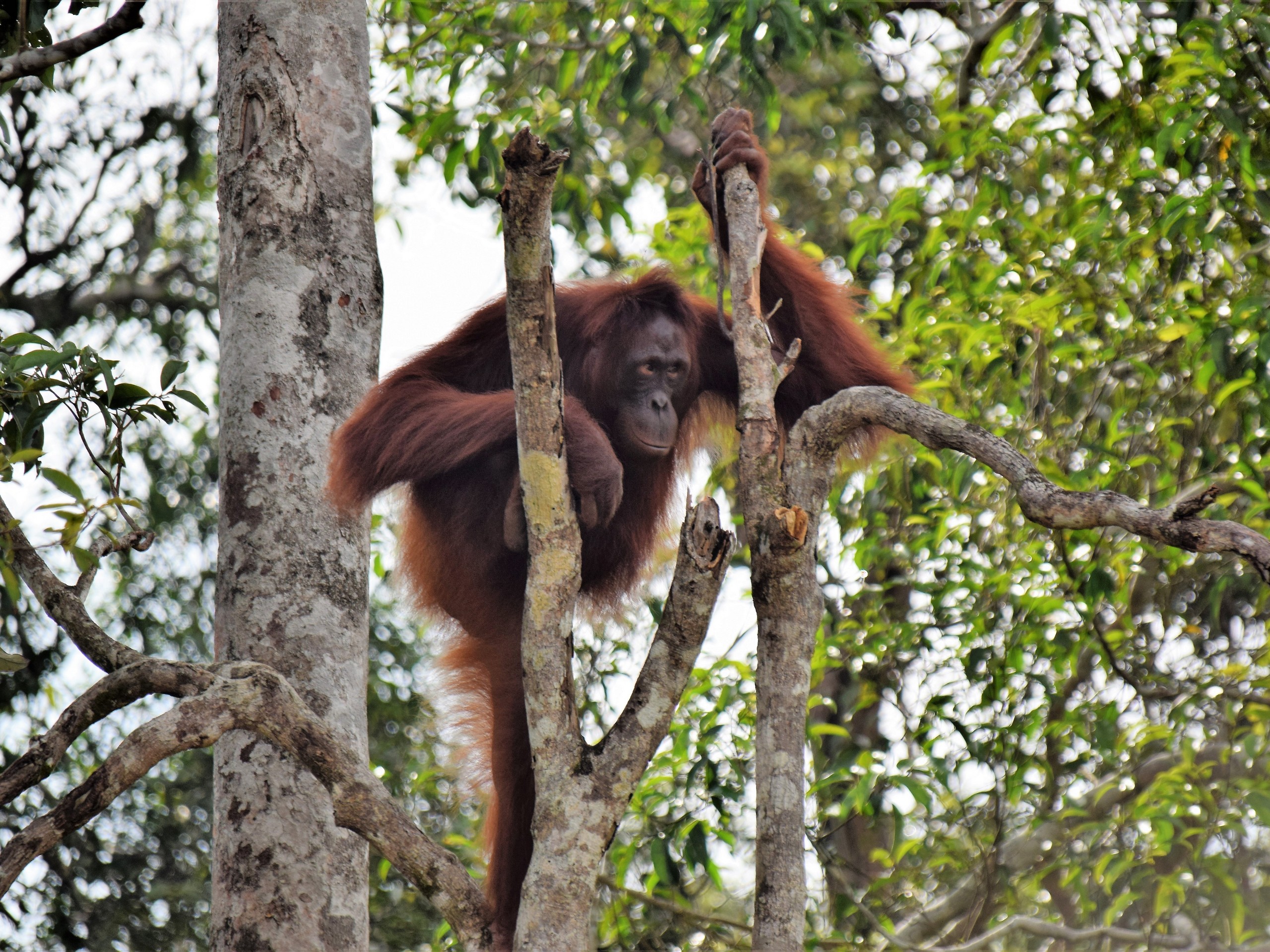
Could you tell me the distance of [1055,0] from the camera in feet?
14.0

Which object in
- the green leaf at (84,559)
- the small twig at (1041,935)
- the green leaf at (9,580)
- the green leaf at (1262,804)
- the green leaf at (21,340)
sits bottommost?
the small twig at (1041,935)

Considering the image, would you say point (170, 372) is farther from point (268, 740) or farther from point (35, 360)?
point (268, 740)

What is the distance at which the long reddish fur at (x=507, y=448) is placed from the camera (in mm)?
2787

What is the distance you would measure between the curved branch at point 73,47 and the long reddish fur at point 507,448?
907 mm

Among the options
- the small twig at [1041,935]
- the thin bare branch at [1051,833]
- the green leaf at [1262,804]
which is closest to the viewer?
the green leaf at [1262,804]

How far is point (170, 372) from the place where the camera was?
2500 mm

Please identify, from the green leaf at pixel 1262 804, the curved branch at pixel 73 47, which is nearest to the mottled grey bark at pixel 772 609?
the curved branch at pixel 73 47

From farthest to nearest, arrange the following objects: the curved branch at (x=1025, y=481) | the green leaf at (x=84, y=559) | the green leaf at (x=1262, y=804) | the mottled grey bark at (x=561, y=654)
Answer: the green leaf at (x=1262, y=804), the green leaf at (x=84, y=559), the mottled grey bark at (x=561, y=654), the curved branch at (x=1025, y=481)

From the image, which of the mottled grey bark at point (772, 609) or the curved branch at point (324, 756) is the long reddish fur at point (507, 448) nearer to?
the mottled grey bark at point (772, 609)

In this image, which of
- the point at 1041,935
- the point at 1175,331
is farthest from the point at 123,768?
the point at 1041,935

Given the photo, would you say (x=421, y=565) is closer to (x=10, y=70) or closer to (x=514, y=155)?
(x=10, y=70)

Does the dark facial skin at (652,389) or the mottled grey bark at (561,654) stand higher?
the dark facial skin at (652,389)

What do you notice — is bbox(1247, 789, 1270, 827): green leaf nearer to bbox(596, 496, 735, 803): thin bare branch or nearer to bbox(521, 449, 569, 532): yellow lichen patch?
bbox(596, 496, 735, 803): thin bare branch

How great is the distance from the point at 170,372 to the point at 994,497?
316cm
